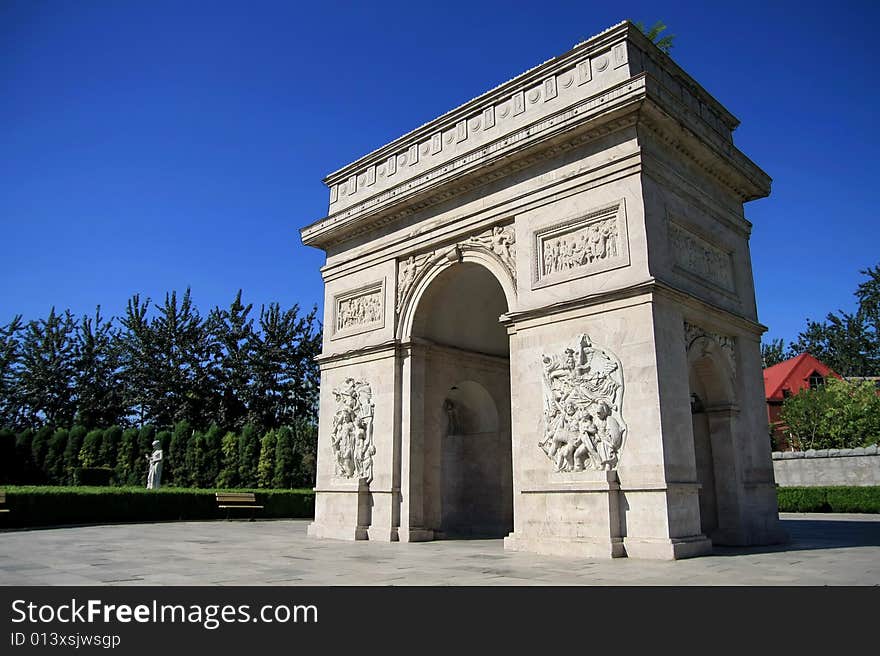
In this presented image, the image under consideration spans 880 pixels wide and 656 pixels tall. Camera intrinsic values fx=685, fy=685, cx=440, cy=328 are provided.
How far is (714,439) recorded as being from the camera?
13.8 m

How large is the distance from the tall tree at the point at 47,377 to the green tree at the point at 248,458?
15531 millimetres

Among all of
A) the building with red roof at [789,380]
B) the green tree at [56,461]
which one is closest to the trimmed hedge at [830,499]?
the building with red roof at [789,380]

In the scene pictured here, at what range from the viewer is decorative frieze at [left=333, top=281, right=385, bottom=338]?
1670cm

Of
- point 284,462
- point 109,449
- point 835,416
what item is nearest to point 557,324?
point 284,462

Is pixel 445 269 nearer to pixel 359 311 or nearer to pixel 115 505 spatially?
pixel 359 311

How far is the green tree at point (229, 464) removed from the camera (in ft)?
102

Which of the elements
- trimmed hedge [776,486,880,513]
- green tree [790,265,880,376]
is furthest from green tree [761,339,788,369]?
trimmed hedge [776,486,880,513]

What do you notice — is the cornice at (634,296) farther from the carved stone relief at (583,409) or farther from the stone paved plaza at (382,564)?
the stone paved plaza at (382,564)

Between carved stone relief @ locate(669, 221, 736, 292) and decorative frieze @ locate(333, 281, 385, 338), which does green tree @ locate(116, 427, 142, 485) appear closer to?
decorative frieze @ locate(333, 281, 385, 338)

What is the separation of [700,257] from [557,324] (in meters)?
3.42

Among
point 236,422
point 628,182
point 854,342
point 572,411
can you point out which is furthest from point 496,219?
point 854,342

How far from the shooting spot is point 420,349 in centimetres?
1584

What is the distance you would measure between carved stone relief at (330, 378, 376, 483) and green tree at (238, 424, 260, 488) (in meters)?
15.7

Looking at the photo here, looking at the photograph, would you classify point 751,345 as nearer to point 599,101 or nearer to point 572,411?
point 572,411
